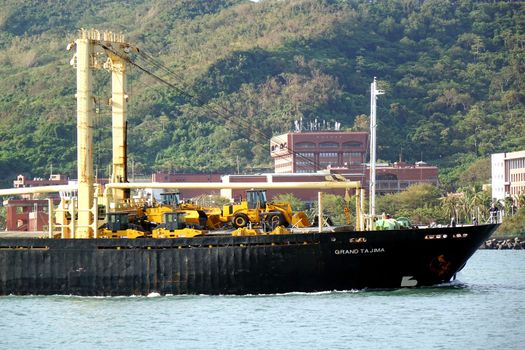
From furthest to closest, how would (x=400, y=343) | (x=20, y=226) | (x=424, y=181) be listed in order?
(x=424, y=181) → (x=20, y=226) → (x=400, y=343)

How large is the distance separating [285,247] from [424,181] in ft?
416

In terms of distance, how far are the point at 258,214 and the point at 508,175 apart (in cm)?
11475

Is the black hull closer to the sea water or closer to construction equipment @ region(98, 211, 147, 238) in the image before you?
the sea water

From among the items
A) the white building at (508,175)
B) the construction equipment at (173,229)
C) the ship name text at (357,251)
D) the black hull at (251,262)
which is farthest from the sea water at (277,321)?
the white building at (508,175)

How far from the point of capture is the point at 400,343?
49344mm

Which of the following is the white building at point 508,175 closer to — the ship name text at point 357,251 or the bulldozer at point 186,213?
the bulldozer at point 186,213

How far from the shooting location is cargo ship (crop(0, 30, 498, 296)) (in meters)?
62.6

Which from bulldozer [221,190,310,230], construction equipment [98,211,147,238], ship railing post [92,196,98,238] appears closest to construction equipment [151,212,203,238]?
construction equipment [98,211,147,238]

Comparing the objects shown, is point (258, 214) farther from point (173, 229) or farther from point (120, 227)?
point (120, 227)

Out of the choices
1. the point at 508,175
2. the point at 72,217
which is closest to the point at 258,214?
the point at 72,217

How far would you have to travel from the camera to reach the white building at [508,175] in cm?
17225

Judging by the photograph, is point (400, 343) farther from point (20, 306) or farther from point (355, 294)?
point (20, 306)

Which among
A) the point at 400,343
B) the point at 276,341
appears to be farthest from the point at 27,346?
the point at 400,343

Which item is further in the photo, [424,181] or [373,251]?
[424,181]
